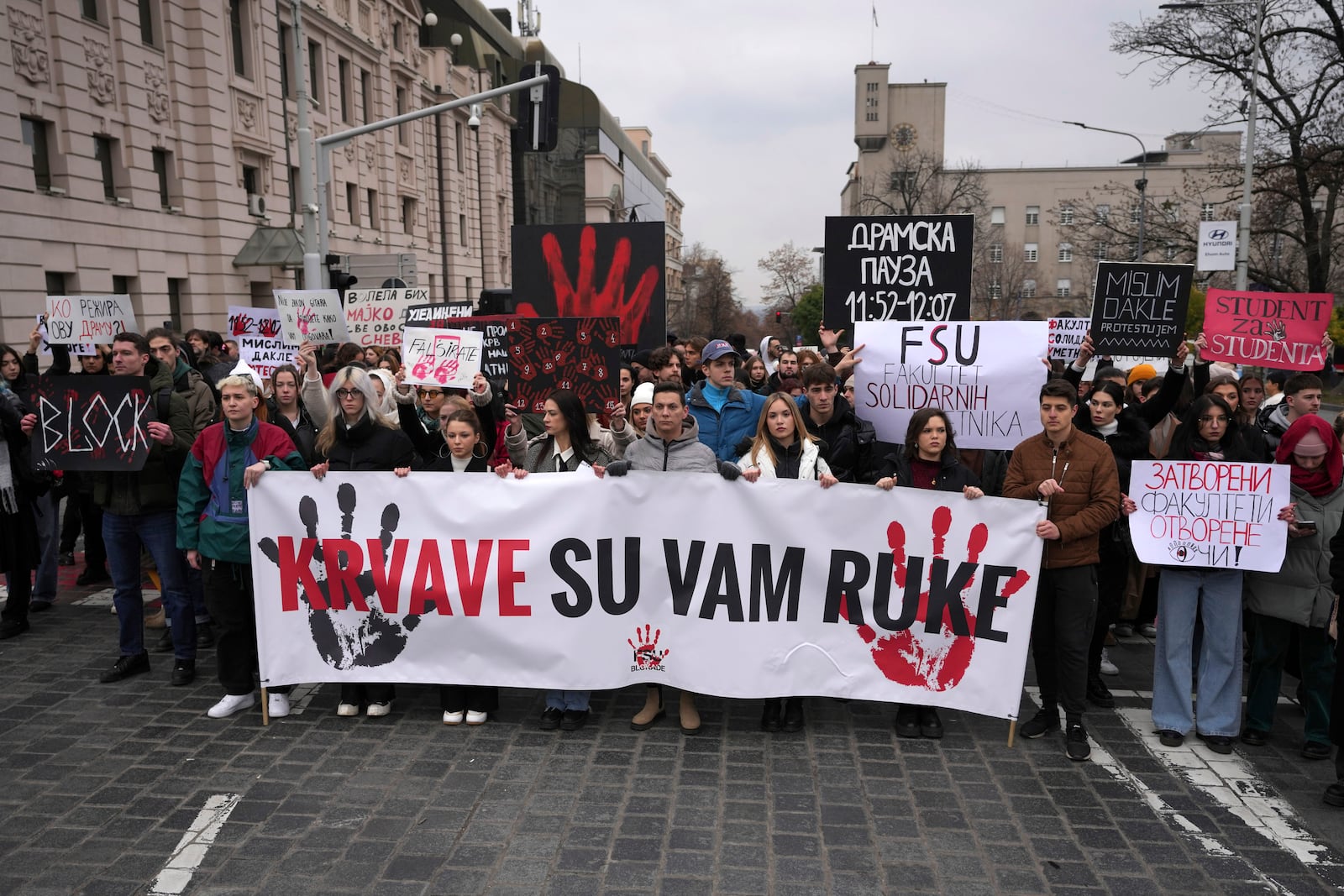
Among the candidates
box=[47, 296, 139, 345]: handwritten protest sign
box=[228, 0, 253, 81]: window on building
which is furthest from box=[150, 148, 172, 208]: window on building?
box=[47, 296, 139, 345]: handwritten protest sign

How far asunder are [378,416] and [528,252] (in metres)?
2.67

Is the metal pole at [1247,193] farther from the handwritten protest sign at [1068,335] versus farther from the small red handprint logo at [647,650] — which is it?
the small red handprint logo at [647,650]

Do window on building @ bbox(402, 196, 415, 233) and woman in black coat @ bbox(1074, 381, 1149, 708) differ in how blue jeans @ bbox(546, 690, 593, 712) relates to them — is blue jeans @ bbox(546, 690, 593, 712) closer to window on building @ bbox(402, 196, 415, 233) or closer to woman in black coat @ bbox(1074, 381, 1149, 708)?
woman in black coat @ bbox(1074, 381, 1149, 708)

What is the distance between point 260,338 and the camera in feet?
35.6

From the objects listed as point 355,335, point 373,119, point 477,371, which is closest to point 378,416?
point 477,371

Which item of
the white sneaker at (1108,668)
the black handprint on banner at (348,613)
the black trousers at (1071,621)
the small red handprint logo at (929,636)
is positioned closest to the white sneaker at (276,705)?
the black handprint on banner at (348,613)

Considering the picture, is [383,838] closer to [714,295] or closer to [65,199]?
[65,199]

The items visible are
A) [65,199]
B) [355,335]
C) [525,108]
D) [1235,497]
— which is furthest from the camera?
[65,199]

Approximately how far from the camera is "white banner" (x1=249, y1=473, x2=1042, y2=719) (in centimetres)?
496

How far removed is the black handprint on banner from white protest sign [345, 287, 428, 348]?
6.15 meters

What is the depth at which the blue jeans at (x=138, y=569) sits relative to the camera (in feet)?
19.3

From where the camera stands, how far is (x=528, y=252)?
7664 mm

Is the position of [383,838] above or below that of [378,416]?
below

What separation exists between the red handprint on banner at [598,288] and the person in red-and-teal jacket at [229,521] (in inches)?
105
